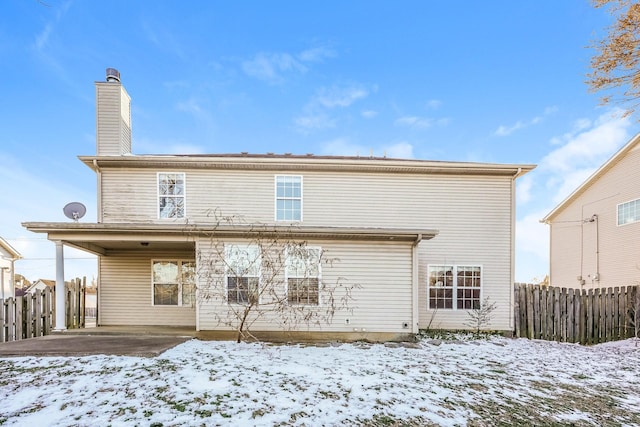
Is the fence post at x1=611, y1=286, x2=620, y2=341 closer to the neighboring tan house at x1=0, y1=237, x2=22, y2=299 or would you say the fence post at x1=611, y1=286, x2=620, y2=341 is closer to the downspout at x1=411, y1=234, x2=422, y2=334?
the downspout at x1=411, y1=234, x2=422, y2=334

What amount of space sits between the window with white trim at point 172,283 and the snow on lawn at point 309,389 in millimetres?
3375

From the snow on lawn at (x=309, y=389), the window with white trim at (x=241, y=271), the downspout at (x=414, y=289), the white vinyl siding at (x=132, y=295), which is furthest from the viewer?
the white vinyl siding at (x=132, y=295)

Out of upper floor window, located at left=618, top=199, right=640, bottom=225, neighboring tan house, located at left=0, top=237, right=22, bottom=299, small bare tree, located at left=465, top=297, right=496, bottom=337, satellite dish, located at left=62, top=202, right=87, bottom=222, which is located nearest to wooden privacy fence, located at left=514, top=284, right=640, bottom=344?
small bare tree, located at left=465, top=297, right=496, bottom=337

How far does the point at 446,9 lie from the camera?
474 inches

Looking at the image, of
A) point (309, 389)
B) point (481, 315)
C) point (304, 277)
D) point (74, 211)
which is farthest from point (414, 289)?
point (74, 211)

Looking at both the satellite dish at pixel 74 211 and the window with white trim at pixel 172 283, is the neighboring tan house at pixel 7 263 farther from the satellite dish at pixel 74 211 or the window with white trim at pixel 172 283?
the window with white trim at pixel 172 283

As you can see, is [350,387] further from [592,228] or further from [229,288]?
[592,228]

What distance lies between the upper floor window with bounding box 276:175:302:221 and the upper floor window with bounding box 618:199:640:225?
475 inches

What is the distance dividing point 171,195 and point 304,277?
194 inches

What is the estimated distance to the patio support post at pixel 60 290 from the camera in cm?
800

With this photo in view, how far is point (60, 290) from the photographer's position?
26.6ft

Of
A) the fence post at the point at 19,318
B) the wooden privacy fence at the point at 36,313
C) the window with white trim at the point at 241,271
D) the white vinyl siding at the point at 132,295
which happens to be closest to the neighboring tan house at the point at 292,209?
the white vinyl siding at the point at 132,295

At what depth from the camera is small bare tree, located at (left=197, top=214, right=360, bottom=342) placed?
805 centimetres

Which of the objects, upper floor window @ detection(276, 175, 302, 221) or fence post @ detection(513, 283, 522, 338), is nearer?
fence post @ detection(513, 283, 522, 338)
